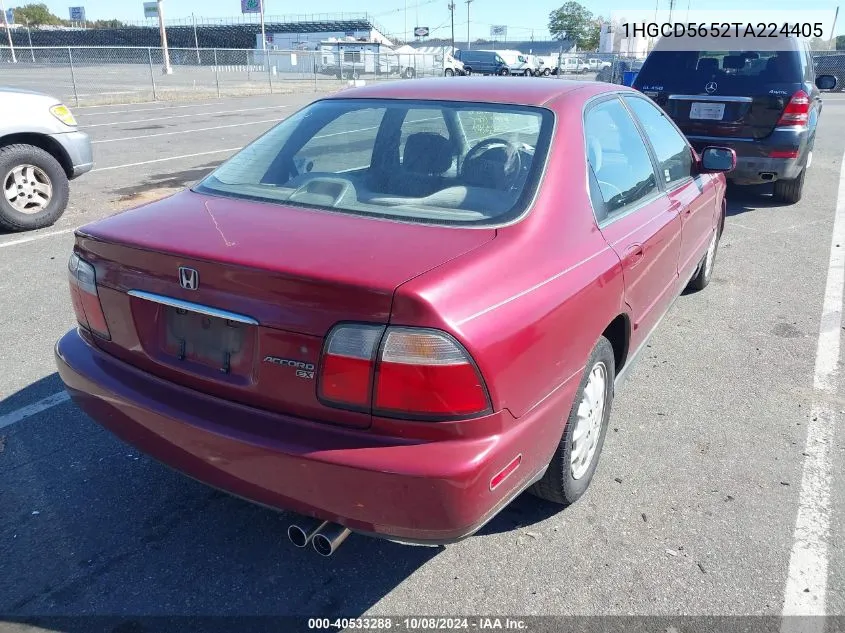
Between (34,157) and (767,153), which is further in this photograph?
(767,153)

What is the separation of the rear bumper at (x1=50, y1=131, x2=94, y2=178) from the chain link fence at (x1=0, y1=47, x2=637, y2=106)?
18.1 metres

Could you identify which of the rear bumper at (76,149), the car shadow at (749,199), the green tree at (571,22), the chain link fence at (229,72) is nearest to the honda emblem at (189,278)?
the rear bumper at (76,149)

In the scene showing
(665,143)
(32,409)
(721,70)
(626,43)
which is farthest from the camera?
(626,43)

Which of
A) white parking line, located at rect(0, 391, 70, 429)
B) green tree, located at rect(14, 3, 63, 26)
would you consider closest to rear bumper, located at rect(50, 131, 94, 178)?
white parking line, located at rect(0, 391, 70, 429)

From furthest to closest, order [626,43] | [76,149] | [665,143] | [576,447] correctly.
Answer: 1. [626,43]
2. [76,149]
3. [665,143]
4. [576,447]

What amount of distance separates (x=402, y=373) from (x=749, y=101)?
7.08 m

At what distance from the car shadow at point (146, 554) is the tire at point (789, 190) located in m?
7.43

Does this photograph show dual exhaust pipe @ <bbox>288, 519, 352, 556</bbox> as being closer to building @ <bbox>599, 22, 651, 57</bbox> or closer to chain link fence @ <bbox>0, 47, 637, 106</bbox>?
chain link fence @ <bbox>0, 47, 637, 106</bbox>

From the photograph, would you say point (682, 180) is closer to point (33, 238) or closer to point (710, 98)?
point (710, 98)

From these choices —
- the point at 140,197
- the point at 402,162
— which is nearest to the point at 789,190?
the point at 402,162

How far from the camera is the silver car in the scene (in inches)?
263

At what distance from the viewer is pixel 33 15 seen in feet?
347

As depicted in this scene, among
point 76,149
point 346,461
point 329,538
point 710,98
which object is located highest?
point 710,98

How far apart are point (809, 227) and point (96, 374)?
7.54 meters
